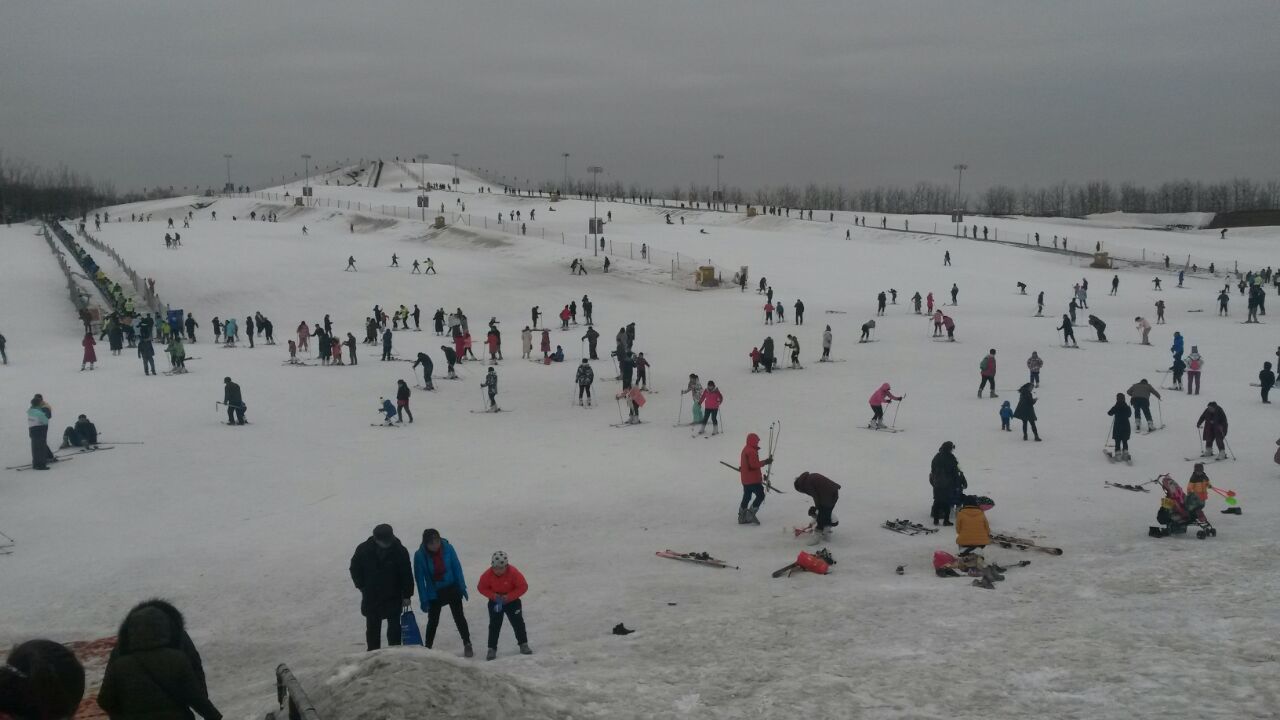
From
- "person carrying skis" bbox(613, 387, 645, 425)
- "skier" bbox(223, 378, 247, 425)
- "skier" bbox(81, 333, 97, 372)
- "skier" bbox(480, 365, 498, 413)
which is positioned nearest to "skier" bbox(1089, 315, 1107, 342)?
"person carrying skis" bbox(613, 387, 645, 425)

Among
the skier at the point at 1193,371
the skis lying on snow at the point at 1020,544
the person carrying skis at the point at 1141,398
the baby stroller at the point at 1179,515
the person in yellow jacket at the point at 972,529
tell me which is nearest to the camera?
the person in yellow jacket at the point at 972,529

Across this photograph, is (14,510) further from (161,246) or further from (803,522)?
(161,246)

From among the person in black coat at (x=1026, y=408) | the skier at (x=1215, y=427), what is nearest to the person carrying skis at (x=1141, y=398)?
the person in black coat at (x=1026, y=408)

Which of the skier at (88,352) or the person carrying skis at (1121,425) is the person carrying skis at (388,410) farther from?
the person carrying skis at (1121,425)

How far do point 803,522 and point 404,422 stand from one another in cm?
1120

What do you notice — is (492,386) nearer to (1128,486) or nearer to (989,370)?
(989,370)

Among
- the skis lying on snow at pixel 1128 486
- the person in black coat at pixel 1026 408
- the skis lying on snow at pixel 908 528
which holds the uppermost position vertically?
the person in black coat at pixel 1026 408

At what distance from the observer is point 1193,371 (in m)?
21.7

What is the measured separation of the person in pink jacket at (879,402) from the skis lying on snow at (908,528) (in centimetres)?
623

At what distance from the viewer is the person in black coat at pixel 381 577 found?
813cm

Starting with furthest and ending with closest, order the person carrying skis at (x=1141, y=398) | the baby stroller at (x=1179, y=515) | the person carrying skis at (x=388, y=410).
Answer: the person carrying skis at (x=388, y=410) → the person carrying skis at (x=1141, y=398) → the baby stroller at (x=1179, y=515)

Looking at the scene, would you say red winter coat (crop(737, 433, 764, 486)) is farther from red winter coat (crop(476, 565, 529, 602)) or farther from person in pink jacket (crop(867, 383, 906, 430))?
person in pink jacket (crop(867, 383, 906, 430))

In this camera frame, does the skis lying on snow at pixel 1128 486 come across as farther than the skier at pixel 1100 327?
No

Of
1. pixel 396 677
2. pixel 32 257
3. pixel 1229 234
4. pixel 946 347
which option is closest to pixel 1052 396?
pixel 946 347
